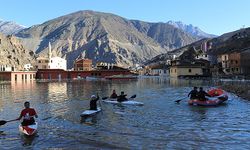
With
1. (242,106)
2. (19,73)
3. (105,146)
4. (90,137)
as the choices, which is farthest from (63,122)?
(19,73)

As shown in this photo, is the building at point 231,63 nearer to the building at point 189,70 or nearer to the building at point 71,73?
the building at point 189,70

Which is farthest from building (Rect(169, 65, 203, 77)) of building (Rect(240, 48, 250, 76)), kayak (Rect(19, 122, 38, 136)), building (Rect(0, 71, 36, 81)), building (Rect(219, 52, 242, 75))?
kayak (Rect(19, 122, 38, 136))

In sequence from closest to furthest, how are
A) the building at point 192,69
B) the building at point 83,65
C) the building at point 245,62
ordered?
the building at point 245,62
the building at point 192,69
the building at point 83,65

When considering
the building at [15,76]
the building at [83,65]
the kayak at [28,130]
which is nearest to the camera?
the kayak at [28,130]

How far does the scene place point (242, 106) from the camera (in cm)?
3775

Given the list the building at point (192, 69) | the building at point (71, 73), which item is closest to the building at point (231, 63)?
the building at point (192, 69)

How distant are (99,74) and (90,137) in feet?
485

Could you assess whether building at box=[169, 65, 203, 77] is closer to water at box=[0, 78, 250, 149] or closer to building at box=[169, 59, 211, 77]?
building at box=[169, 59, 211, 77]

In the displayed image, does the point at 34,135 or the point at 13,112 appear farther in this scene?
the point at 13,112

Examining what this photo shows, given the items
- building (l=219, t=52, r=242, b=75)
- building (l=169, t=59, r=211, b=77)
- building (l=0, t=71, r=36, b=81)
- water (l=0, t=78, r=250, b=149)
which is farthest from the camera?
building (l=0, t=71, r=36, b=81)

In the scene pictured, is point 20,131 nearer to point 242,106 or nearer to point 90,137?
point 90,137

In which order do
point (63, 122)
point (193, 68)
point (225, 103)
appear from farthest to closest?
1. point (193, 68)
2. point (225, 103)
3. point (63, 122)

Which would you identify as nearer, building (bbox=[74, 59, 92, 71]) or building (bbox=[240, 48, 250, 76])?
building (bbox=[240, 48, 250, 76])

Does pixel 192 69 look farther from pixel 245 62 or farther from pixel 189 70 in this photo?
pixel 245 62
